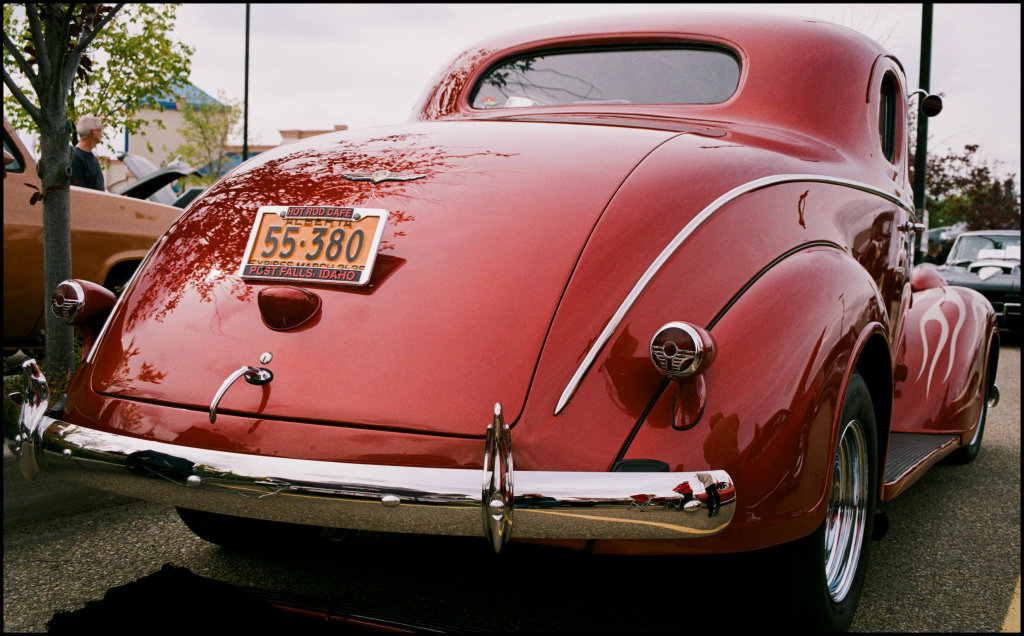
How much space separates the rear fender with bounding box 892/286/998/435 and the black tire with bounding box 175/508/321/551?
2.19 m

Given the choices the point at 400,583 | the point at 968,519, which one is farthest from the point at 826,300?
the point at 968,519

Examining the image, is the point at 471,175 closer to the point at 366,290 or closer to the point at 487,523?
the point at 366,290

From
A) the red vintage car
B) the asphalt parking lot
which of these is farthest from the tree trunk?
the red vintage car

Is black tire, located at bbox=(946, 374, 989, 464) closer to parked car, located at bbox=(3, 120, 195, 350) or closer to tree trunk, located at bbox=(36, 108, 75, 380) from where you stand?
tree trunk, located at bbox=(36, 108, 75, 380)

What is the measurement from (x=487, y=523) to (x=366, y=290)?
65cm

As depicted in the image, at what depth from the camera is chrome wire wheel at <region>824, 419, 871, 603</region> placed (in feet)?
7.47

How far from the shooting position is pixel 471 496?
1.64m

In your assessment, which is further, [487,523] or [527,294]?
[527,294]

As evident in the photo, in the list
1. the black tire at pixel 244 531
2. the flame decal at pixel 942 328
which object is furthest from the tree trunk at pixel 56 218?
the flame decal at pixel 942 328

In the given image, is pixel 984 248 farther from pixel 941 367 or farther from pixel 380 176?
pixel 380 176

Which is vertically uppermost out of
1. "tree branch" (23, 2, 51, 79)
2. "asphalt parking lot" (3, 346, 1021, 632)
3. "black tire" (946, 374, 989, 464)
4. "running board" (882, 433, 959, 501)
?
"tree branch" (23, 2, 51, 79)

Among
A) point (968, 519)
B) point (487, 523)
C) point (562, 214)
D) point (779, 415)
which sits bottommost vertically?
point (968, 519)

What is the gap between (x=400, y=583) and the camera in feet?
8.39

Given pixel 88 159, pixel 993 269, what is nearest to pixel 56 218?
pixel 88 159
